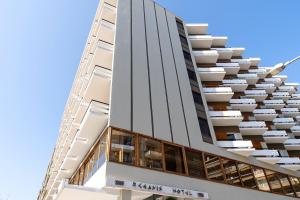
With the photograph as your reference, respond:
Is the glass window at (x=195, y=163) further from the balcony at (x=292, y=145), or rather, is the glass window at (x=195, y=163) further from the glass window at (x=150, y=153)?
the balcony at (x=292, y=145)

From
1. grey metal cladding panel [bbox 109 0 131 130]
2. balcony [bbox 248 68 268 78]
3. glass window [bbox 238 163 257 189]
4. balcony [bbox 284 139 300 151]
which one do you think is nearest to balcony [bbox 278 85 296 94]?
balcony [bbox 248 68 268 78]

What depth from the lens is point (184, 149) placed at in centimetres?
1617

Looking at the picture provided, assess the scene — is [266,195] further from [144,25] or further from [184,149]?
[144,25]

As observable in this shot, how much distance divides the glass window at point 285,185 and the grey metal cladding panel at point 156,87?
40.2ft

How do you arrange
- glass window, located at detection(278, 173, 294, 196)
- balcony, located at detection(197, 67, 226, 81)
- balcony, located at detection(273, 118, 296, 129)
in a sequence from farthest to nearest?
balcony, located at detection(273, 118, 296, 129) → balcony, located at detection(197, 67, 226, 81) → glass window, located at detection(278, 173, 294, 196)

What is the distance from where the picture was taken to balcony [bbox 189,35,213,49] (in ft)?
98.9

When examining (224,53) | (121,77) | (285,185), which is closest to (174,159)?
(121,77)

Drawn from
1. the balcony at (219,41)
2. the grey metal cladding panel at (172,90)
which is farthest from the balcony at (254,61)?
the grey metal cladding panel at (172,90)

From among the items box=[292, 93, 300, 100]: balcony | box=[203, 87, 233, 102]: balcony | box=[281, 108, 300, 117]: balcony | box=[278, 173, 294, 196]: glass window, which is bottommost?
box=[278, 173, 294, 196]: glass window

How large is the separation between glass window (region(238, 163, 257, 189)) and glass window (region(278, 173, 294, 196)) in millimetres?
3889

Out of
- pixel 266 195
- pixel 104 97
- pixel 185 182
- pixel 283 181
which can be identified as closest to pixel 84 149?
pixel 104 97

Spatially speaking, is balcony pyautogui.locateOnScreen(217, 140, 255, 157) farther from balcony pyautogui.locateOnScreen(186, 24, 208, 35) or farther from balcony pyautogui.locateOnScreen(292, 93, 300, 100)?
balcony pyautogui.locateOnScreen(292, 93, 300, 100)

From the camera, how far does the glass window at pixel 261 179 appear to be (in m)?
18.8

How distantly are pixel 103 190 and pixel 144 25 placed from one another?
15307mm
